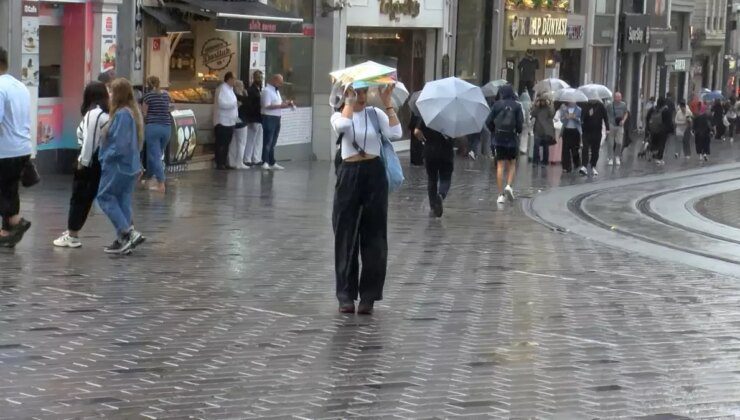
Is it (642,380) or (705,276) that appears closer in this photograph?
(642,380)

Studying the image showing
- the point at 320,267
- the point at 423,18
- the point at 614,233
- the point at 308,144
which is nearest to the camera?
the point at 320,267

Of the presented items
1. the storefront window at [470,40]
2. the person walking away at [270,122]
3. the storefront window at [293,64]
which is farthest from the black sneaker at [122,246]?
the storefront window at [470,40]

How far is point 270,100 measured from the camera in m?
25.4

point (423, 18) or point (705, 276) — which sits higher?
point (423, 18)

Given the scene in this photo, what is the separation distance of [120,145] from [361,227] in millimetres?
3241

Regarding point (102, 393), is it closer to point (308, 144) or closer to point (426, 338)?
point (426, 338)

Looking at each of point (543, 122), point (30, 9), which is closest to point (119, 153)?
point (30, 9)

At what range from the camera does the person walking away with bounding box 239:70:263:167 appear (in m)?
25.0

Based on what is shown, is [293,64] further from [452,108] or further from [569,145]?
[452,108]

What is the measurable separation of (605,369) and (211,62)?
18.3 metres

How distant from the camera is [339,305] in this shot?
10102mm

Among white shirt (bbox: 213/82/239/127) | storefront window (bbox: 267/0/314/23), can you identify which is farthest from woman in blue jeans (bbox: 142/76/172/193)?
storefront window (bbox: 267/0/314/23)

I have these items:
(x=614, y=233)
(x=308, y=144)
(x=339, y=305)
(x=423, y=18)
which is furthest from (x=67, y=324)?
(x=423, y=18)

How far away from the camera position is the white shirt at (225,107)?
24172 mm
